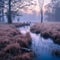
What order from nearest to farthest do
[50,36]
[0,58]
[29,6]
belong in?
[0,58], [50,36], [29,6]

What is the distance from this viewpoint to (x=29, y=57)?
10781 millimetres

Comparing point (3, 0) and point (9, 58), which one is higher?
point (3, 0)

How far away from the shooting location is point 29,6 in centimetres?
3903

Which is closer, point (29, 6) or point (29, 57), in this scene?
point (29, 57)

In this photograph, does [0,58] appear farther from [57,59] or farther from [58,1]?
[58,1]

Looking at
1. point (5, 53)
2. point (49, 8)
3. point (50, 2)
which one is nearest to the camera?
point (5, 53)

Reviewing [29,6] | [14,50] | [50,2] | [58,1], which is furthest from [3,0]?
[14,50]

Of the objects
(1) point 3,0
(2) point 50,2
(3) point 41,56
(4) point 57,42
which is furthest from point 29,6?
(3) point 41,56

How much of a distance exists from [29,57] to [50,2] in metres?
48.3

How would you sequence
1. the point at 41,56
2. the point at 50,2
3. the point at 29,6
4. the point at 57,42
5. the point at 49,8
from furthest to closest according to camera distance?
the point at 49,8 → the point at 50,2 → the point at 29,6 → the point at 57,42 → the point at 41,56

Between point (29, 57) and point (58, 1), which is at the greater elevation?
point (58, 1)

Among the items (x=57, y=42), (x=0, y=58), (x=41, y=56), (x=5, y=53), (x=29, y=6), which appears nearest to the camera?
(x=0, y=58)

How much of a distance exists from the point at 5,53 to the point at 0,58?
74cm

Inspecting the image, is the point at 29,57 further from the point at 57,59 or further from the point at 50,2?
the point at 50,2
